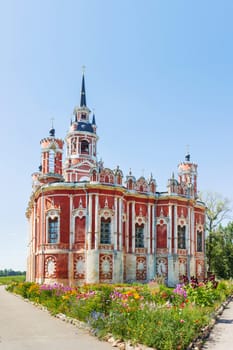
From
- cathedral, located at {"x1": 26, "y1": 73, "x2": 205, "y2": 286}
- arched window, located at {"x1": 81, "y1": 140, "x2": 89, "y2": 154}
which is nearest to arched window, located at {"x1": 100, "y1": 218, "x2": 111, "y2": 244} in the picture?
cathedral, located at {"x1": 26, "y1": 73, "x2": 205, "y2": 286}

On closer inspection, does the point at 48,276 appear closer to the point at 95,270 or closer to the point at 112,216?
the point at 95,270

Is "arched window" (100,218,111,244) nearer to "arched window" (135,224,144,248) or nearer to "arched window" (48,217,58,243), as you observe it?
"arched window" (48,217,58,243)

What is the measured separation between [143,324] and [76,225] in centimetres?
2389

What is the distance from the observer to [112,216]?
35156mm

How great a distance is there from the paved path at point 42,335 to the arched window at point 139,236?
22.9 metres

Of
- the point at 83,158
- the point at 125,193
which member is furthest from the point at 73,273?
the point at 83,158

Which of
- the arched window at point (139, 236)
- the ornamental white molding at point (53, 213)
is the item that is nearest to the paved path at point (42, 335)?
the ornamental white molding at point (53, 213)

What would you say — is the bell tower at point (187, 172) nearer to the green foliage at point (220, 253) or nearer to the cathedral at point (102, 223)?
the cathedral at point (102, 223)

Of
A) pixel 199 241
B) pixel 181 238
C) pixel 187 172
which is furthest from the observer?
pixel 187 172

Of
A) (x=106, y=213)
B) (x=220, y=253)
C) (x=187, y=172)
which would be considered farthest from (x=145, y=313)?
(x=220, y=253)

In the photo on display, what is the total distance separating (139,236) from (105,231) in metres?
5.19

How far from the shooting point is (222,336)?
41.1ft

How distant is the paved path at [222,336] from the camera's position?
437 inches

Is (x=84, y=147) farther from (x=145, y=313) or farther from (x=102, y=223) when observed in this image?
(x=145, y=313)
